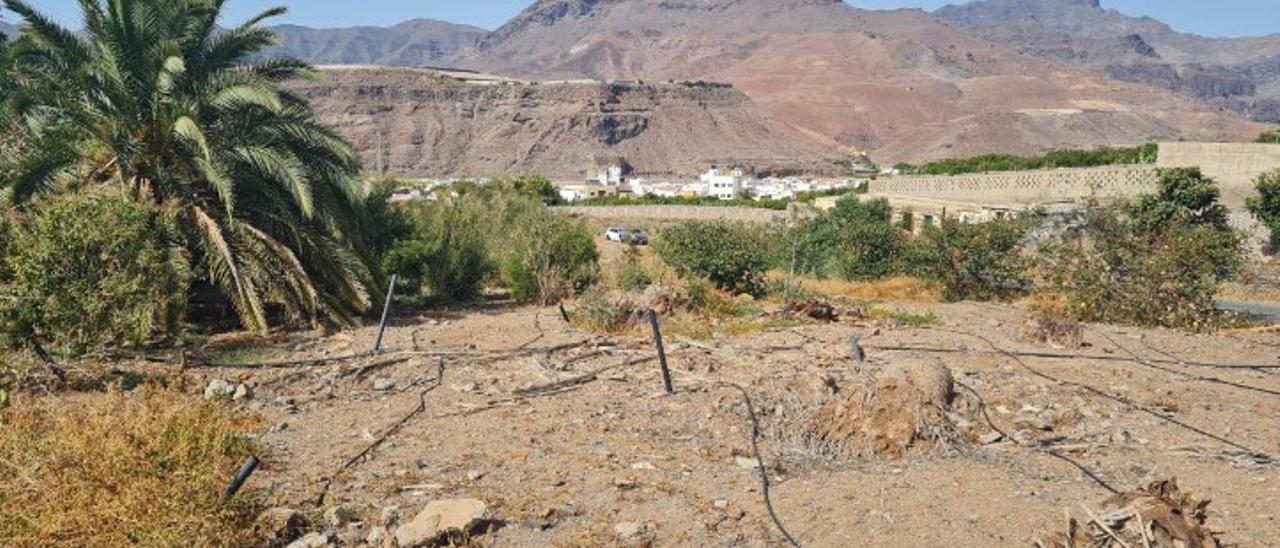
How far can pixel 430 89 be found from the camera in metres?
124

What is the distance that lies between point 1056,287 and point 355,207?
1070cm

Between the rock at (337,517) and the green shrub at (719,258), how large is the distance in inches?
400

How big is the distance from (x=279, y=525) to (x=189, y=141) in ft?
23.1

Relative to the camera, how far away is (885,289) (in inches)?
714

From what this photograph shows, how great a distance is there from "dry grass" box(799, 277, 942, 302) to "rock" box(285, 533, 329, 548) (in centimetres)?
1244

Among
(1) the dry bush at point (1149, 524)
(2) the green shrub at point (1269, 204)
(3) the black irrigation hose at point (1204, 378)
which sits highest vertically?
(2) the green shrub at point (1269, 204)

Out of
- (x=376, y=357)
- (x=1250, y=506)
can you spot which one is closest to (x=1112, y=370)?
(x=1250, y=506)

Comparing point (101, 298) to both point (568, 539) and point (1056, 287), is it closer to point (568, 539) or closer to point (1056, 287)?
point (568, 539)

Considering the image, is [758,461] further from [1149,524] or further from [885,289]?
[885,289]

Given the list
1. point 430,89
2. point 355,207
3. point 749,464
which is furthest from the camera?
point 430,89

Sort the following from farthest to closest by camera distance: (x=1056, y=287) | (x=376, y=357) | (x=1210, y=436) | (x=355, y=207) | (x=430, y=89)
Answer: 1. (x=430, y=89)
2. (x=1056, y=287)
3. (x=355, y=207)
4. (x=376, y=357)
5. (x=1210, y=436)

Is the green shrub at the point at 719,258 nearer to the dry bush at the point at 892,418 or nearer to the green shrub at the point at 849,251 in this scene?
the green shrub at the point at 849,251

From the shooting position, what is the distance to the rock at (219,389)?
25.9ft

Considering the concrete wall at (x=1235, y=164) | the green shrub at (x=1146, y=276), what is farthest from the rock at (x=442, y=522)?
the concrete wall at (x=1235, y=164)
